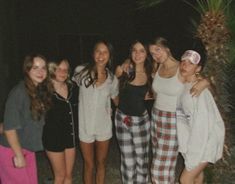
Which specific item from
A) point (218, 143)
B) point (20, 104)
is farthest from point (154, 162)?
point (20, 104)

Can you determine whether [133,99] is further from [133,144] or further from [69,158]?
[69,158]

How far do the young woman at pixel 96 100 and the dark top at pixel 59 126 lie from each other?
1.21 ft

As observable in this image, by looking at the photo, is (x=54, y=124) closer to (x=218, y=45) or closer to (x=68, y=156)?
(x=68, y=156)

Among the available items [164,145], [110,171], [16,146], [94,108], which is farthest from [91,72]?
[110,171]

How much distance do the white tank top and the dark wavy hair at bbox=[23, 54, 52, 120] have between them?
122 centimetres

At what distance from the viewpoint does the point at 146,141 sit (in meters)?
4.72

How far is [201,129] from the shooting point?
3842mm

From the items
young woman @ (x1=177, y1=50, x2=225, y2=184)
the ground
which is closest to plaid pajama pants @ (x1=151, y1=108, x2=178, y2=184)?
young woman @ (x1=177, y1=50, x2=225, y2=184)

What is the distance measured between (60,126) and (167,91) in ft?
3.92

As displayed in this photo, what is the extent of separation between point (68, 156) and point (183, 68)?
1525 mm

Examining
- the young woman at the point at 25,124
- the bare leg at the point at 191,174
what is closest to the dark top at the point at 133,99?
the bare leg at the point at 191,174

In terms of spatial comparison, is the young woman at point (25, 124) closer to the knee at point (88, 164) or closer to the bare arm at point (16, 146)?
the bare arm at point (16, 146)

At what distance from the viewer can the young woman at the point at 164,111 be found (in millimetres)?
4238

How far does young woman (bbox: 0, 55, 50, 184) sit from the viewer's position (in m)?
3.49
